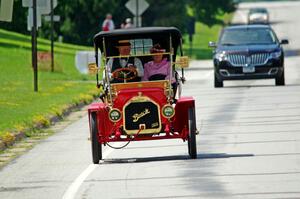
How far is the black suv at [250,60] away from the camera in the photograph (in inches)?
1391

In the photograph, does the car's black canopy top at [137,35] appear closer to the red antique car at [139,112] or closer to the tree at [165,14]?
the red antique car at [139,112]

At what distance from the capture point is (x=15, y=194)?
49.4ft

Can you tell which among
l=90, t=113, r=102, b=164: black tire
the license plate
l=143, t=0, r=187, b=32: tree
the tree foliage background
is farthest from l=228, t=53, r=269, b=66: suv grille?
l=143, t=0, r=187, b=32: tree

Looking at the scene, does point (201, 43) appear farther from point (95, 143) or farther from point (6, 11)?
point (95, 143)

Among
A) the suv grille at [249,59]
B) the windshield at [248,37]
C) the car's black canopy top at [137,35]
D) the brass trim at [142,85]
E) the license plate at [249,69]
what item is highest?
the windshield at [248,37]

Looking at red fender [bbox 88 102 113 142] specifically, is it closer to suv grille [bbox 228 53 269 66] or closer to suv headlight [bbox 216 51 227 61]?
suv grille [bbox 228 53 269 66]

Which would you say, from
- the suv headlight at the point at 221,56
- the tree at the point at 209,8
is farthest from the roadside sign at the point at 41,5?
the tree at the point at 209,8

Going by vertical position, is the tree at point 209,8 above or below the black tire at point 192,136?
above

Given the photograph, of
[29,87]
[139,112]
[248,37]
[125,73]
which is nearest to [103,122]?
[139,112]

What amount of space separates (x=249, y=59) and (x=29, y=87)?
20.2 feet

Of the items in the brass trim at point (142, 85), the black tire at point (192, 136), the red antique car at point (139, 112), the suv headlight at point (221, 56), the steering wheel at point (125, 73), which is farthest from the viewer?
the suv headlight at point (221, 56)

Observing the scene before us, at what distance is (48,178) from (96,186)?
4.99ft

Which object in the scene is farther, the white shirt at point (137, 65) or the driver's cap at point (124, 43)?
the driver's cap at point (124, 43)

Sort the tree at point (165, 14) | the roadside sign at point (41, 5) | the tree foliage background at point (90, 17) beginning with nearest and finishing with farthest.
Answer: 1. the roadside sign at point (41, 5)
2. the tree foliage background at point (90, 17)
3. the tree at point (165, 14)
